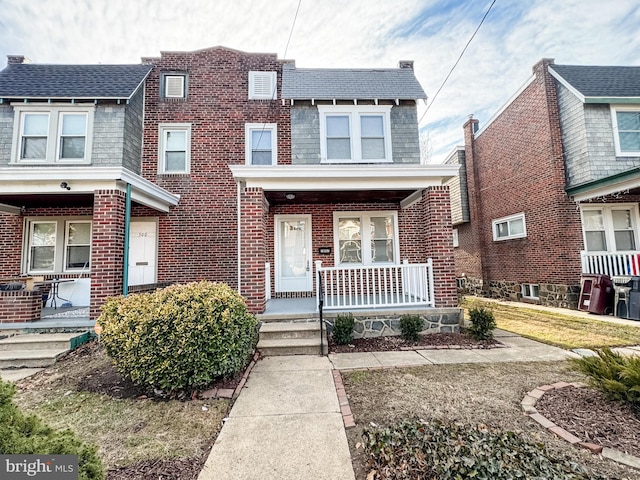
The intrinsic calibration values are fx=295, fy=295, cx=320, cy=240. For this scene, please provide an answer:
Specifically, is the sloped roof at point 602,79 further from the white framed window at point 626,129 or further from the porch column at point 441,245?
the porch column at point 441,245

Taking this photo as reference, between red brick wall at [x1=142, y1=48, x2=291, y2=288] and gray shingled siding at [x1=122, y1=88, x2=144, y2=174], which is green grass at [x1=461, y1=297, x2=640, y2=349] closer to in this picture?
red brick wall at [x1=142, y1=48, x2=291, y2=288]

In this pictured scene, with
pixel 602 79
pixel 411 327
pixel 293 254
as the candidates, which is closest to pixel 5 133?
pixel 293 254

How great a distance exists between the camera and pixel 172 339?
11.6ft

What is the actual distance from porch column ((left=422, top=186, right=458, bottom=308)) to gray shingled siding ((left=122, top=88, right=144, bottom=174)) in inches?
312

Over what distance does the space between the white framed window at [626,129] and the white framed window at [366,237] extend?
724 centimetres

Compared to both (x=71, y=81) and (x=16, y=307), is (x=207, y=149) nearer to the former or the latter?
(x=71, y=81)

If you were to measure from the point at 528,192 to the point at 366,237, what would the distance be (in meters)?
6.44

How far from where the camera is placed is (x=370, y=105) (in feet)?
28.2

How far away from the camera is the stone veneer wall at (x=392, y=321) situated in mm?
5988

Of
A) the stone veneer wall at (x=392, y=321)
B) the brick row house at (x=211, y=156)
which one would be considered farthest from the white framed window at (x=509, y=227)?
the stone veneer wall at (x=392, y=321)

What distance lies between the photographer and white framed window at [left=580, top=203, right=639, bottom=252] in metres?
9.16

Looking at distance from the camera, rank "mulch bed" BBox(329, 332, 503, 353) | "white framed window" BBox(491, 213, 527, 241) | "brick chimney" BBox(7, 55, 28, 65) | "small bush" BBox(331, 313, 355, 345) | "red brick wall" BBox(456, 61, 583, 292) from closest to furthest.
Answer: "mulch bed" BBox(329, 332, 503, 353), "small bush" BBox(331, 313, 355, 345), "brick chimney" BBox(7, 55, 28, 65), "red brick wall" BBox(456, 61, 583, 292), "white framed window" BBox(491, 213, 527, 241)

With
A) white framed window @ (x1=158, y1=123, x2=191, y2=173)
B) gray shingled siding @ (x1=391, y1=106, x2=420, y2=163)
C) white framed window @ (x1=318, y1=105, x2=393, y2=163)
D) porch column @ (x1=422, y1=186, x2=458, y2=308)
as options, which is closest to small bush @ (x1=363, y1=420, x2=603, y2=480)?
porch column @ (x1=422, y1=186, x2=458, y2=308)

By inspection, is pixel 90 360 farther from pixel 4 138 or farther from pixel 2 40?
pixel 2 40
